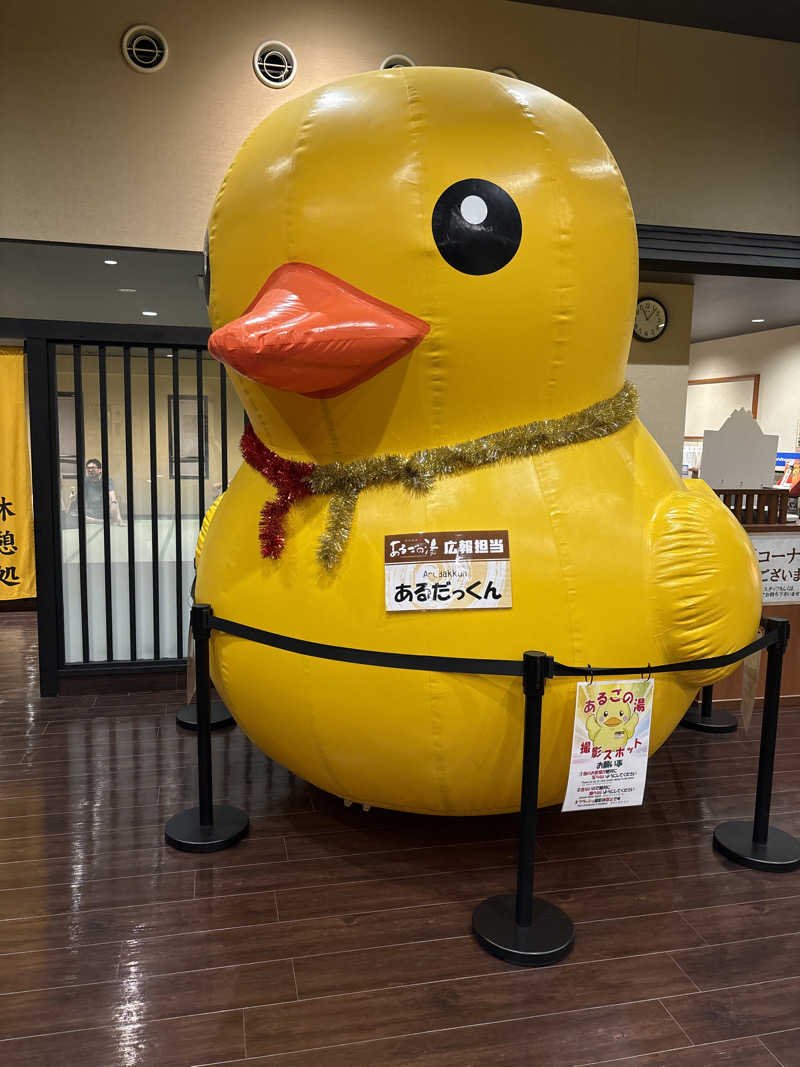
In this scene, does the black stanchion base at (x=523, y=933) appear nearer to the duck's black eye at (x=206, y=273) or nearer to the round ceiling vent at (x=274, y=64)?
the duck's black eye at (x=206, y=273)

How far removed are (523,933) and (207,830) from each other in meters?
1.00

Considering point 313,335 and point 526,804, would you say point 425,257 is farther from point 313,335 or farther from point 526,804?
point 526,804

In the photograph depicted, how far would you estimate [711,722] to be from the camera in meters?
3.38

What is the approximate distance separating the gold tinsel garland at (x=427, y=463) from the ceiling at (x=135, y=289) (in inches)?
91.1

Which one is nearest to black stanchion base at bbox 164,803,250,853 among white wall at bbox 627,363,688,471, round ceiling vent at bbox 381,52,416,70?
round ceiling vent at bbox 381,52,416,70

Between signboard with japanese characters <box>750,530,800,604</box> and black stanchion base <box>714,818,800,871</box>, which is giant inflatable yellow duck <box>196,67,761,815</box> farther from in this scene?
signboard with japanese characters <box>750,530,800,604</box>

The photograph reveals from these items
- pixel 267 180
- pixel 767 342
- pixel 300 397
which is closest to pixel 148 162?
pixel 267 180

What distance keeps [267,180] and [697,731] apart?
2.68m

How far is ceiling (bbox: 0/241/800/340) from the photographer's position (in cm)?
525

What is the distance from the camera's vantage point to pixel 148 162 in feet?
12.2

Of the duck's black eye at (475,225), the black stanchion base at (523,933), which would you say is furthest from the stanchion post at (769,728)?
the duck's black eye at (475,225)

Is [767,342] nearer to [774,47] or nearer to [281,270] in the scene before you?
[774,47]

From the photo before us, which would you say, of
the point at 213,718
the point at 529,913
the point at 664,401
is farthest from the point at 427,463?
the point at 664,401

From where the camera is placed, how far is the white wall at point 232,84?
3.59 metres
